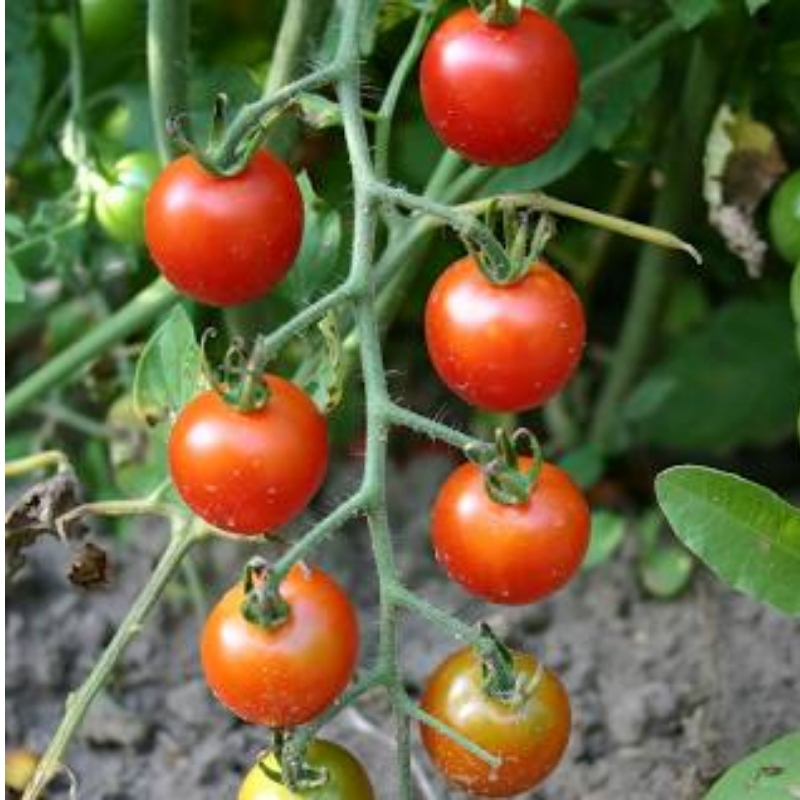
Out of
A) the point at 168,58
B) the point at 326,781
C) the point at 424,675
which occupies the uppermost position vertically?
the point at 168,58

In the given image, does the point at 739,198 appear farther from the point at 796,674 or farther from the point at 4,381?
the point at 4,381

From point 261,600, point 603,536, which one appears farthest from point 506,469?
point 603,536

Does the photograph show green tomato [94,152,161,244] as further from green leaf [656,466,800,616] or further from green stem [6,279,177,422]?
green leaf [656,466,800,616]


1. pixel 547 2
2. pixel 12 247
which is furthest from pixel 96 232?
pixel 547 2

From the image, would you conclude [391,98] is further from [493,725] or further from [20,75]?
[20,75]

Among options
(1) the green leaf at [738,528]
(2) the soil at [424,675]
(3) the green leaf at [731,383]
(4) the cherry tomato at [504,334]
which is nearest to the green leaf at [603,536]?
(2) the soil at [424,675]
